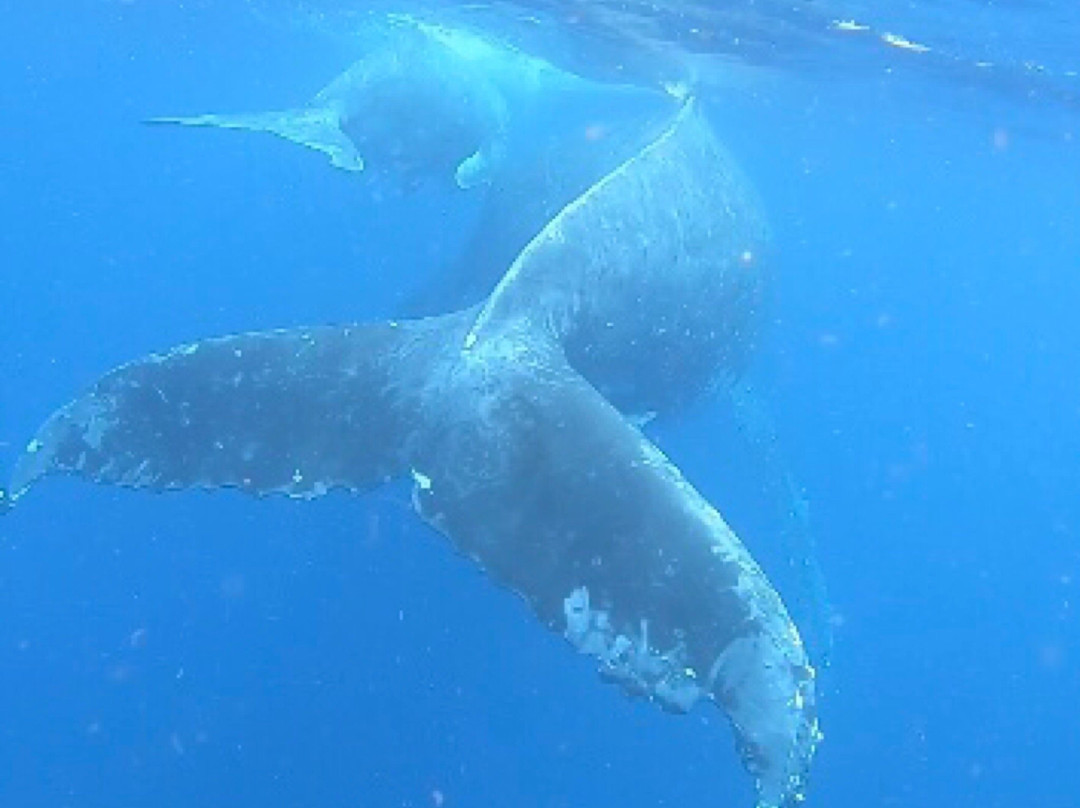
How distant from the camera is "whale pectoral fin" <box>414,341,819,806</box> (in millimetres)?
5820

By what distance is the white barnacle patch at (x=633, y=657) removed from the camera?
5949 mm

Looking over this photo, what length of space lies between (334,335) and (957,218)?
54217mm

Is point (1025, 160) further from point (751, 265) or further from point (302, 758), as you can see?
point (302, 758)

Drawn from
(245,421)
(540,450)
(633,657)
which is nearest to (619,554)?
(633,657)

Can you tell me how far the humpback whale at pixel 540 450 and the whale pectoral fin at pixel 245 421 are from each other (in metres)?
0.01

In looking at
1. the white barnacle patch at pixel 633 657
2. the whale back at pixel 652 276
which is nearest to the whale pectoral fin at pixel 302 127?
the whale back at pixel 652 276

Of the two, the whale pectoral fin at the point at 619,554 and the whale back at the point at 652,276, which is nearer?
the whale pectoral fin at the point at 619,554

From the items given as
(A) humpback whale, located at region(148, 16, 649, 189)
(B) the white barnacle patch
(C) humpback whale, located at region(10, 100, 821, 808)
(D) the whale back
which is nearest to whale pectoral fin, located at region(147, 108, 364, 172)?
(A) humpback whale, located at region(148, 16, 649, 189)

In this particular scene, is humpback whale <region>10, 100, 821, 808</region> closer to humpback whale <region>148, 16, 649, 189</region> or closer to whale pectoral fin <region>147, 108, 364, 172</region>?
whale pectoral fin <region>147, 108, 364, 172</region>

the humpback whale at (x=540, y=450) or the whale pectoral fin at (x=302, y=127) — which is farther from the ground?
the humpback whale at (x=540, y=450)

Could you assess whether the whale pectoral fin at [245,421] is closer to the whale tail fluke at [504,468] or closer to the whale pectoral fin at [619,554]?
the whale tail fluke at [504,468]

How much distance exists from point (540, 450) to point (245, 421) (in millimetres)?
2125

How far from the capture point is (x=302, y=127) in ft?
45.7

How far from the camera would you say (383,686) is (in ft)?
59.9
